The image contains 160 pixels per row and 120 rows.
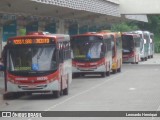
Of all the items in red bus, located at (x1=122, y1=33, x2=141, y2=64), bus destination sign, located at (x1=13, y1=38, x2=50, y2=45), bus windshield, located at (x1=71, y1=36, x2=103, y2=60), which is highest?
bus destination sign, located at (x1=13, y1=38, x2=50, y2=45)

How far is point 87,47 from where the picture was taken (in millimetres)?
42031

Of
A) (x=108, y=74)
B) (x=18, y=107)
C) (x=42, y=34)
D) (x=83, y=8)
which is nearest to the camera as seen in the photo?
(x=18, y=107)

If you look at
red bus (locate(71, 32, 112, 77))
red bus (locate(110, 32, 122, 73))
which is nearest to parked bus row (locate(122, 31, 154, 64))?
red bus (locate(110, 32, 122, 73))

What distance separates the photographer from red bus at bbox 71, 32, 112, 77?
4200 cm

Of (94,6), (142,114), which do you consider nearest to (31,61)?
(142,114)

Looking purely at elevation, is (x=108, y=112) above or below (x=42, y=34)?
below

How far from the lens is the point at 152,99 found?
26438mm

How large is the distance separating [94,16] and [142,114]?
4265 cm

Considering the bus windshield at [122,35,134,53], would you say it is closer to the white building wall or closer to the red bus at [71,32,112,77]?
the white building wall

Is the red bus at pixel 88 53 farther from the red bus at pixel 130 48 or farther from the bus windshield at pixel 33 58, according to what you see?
the red bus at pixel 130 48

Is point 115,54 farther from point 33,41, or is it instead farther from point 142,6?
point 33,41

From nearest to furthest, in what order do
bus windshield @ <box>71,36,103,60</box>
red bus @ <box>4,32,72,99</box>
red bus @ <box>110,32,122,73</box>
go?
red bus @ <box>4,32,72,99</box>, bus windshield @ <box>71,36,103,60</box>, red bus @ <box>110,32,122,73</box>

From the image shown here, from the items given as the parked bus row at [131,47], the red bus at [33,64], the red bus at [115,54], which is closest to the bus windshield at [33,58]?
the red bus at [33,64]

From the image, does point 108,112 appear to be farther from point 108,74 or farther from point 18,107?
point 108,74
